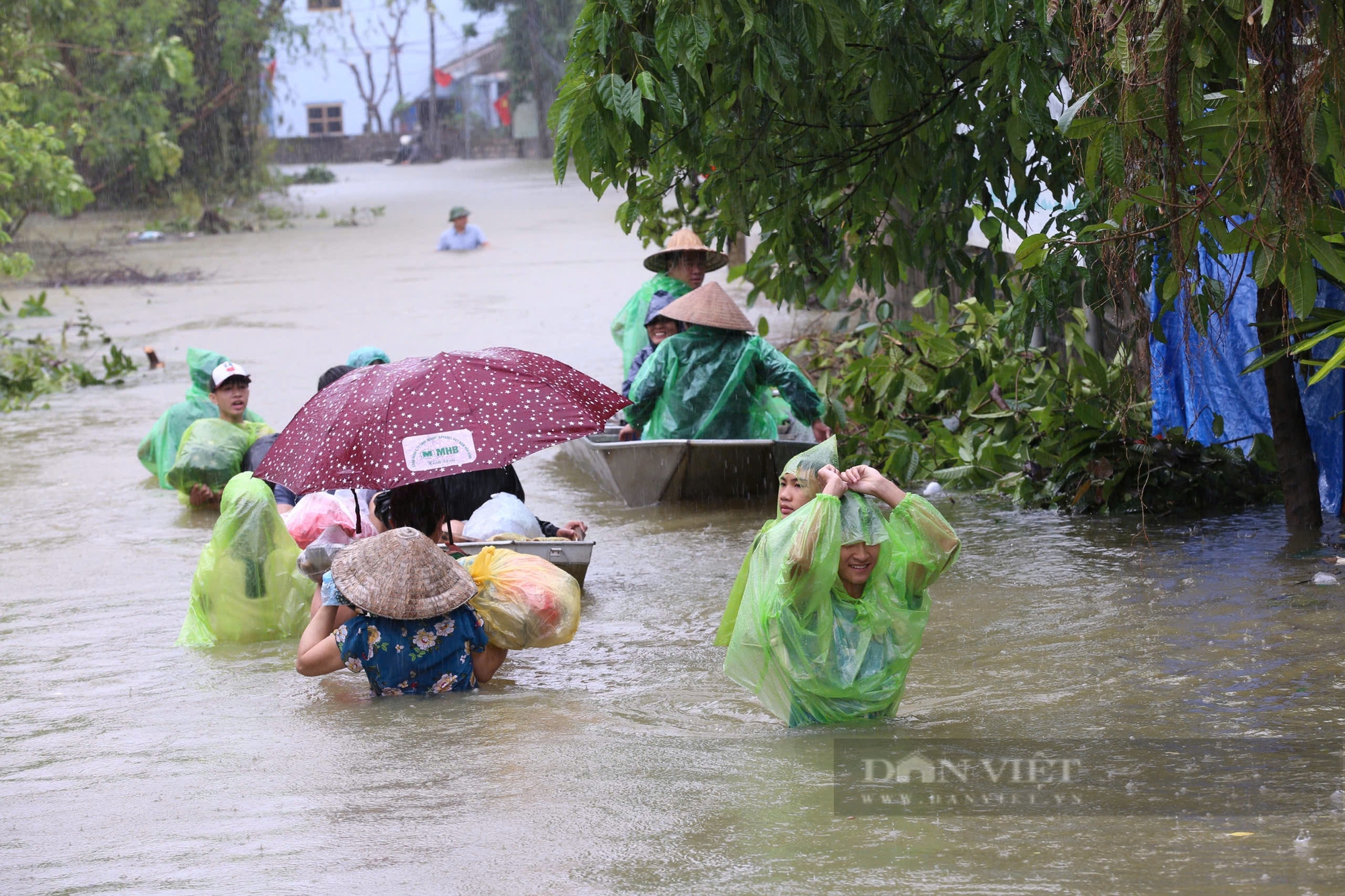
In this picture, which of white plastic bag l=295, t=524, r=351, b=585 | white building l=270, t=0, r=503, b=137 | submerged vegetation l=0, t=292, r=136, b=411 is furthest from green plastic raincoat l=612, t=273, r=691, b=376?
white building l=270, t=0, r=503, b=137

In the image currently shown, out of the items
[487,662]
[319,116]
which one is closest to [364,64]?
[319,116]

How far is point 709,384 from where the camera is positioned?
8789 millimetres

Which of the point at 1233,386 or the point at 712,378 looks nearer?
the point at 1233,386

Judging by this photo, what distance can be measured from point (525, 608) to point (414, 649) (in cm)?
40

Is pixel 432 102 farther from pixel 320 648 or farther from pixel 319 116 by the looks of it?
pixel 320 648

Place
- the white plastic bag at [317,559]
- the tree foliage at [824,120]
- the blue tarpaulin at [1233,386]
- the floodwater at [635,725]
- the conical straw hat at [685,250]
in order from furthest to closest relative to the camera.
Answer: the conical straw hat at [685,250]
the blue tarpaulin at [1233,386]
the white plastic bag at [317,559]
the tree foliage at [824,120]
the floodwater at [635,725]

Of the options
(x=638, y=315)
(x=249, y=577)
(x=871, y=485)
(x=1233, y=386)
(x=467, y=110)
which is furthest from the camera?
(x=467, y=110)

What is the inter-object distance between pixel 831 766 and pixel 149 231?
3172cm

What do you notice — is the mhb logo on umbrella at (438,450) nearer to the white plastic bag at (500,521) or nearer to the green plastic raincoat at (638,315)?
the white plastic bag at (500,521)

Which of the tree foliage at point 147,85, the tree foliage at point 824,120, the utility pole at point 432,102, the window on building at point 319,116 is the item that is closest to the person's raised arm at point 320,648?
the tree foliage at point 824,120

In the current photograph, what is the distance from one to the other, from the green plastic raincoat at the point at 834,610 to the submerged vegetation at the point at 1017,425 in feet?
9.52

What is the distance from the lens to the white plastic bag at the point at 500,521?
674cm

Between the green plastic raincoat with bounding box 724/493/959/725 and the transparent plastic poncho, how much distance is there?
5525 millimetres

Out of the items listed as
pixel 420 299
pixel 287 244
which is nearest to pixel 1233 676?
pixel 420 299
